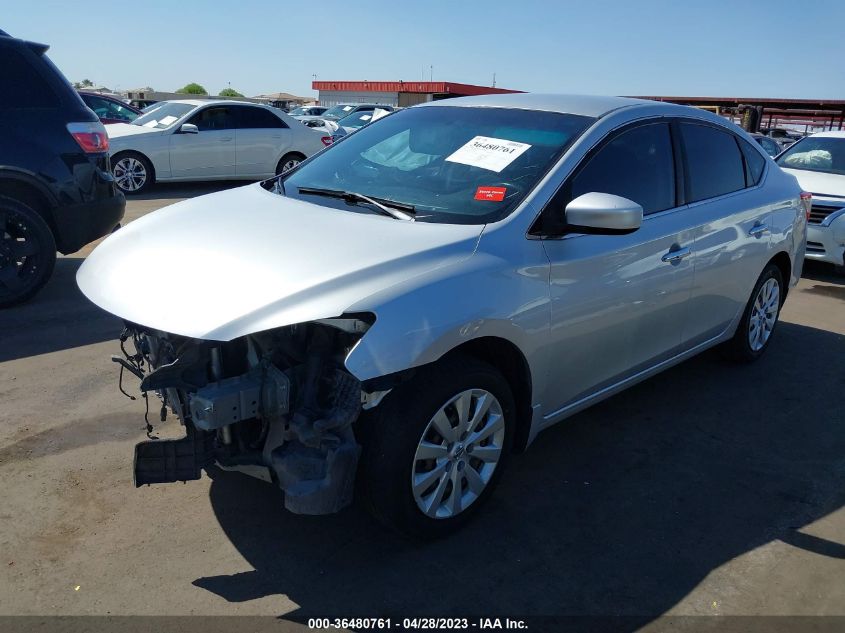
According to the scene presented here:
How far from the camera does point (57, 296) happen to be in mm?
6254

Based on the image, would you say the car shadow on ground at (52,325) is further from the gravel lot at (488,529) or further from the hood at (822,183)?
the hood at (822,183)

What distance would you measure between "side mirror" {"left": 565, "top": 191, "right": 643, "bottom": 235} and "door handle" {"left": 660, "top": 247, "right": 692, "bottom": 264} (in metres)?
0.78

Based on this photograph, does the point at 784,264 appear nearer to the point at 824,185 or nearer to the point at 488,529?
the point at 488,529

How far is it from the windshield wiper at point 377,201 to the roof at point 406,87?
38.6m

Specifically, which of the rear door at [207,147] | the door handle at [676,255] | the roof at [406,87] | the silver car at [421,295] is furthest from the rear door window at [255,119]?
the roof at [406,87]

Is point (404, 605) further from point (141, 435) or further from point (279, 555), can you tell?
point (141, 435)

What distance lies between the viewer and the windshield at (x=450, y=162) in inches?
132

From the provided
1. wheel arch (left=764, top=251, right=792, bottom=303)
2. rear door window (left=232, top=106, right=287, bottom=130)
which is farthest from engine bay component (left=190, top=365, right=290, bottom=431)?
rear door window (left=232, top=106, right=287, bottom=130)

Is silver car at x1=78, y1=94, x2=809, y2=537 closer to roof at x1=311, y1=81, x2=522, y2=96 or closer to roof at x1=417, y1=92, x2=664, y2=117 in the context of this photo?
roof at x1=417, y1=92, x2=664, y2=117

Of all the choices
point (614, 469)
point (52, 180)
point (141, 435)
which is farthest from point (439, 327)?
point (52, 180)

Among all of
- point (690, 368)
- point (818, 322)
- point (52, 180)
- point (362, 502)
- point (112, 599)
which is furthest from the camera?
point (818, 322)

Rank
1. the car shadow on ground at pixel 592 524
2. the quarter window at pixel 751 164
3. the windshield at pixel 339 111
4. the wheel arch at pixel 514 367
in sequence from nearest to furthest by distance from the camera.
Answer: the car shadow on ground at pixel 592 524 → the wheel arch at pixel 514 367 → the quarter window at pixel 751 164 → the windshield at pixel 339 111

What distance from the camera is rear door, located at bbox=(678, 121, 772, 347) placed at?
4281 millimetres

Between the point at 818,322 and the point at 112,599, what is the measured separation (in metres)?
6.25
